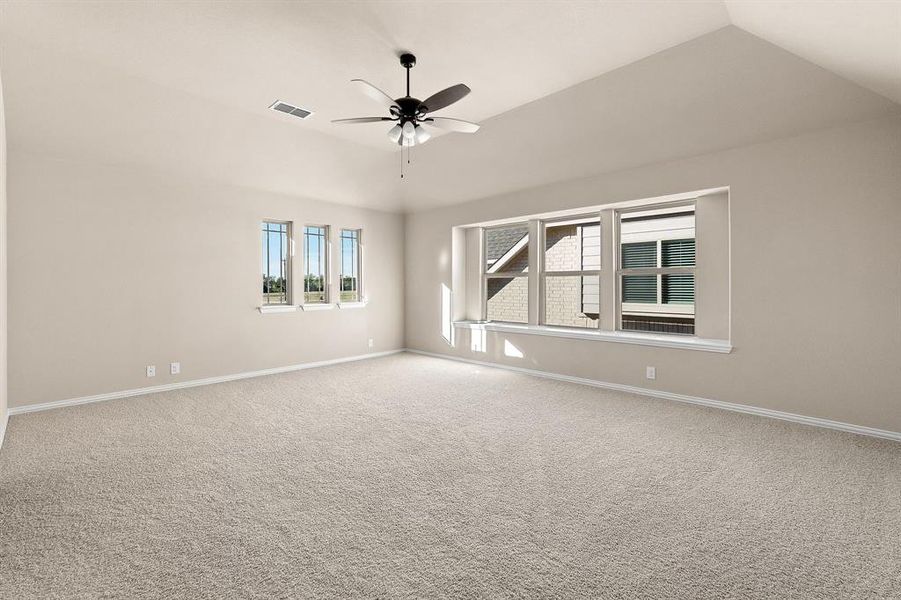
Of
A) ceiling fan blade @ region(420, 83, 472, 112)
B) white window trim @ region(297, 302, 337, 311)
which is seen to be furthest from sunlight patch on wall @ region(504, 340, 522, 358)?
ceiling fan blade @ region(420, 83, 472, 112)

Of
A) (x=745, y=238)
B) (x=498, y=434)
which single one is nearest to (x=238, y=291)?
(x=498, y=434)

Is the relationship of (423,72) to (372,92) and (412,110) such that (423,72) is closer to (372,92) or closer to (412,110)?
(412,110)

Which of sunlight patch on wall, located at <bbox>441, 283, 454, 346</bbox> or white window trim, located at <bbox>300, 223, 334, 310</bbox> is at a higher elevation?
white window trim, located at <bbox>300, 223, 334, 310</bbox>

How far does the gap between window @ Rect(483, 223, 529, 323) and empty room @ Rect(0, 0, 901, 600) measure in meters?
0.10

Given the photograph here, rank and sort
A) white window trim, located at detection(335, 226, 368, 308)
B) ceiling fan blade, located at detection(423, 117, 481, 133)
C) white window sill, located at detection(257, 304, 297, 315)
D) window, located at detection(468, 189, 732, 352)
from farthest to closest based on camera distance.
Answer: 1. white window trim, located at detection(335, 226, 368, 308)
2. white window sill, located at detection(257, 304, 297, 315)
3. window, located at detection(468, 189, 732, 352)
4. ceiling fan blade, located at detection(423, 117, 481, 133)

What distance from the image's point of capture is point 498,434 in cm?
350

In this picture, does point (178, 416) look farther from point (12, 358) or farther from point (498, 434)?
point (498, 434)

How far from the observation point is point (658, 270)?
501 cm

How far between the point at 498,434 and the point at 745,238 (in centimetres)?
304

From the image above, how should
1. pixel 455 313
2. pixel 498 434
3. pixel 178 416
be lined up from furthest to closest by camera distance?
pixel 455 313 → pixel 178 416 → pixel 498 434

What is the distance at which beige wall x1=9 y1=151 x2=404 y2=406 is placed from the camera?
411 centimetres

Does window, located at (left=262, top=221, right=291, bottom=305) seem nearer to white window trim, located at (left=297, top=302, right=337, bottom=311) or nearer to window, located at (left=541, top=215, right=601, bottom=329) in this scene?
white window trim, located at (left=297, top=302, right=337, bottom=311)

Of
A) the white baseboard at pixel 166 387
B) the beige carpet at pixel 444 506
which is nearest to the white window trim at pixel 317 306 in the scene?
the white baseboard at pixel 166 387

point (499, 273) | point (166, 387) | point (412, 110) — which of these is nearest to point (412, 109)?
point (412, 110)
